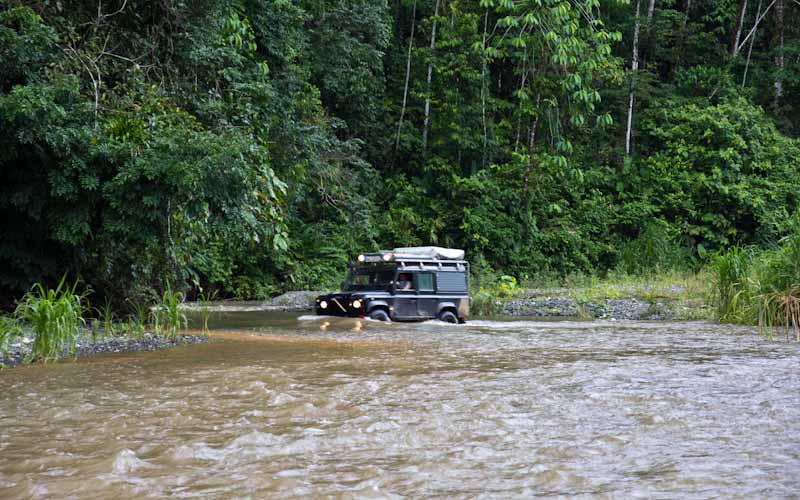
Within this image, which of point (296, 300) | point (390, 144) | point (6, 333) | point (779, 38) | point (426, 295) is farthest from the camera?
point (779, 38)

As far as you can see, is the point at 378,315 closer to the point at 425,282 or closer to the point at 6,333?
the point at 425,282

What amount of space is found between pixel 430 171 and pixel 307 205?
5493 mm

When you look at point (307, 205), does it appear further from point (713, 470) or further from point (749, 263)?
point (713, 470)

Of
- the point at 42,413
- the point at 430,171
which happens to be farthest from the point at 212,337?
the point at 430,171

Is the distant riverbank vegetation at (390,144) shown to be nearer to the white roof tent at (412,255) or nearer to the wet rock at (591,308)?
the wet rock at (591,308)

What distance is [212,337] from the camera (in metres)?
12.7

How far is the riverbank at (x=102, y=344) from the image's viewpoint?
9.17m

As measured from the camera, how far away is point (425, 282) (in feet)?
56.8

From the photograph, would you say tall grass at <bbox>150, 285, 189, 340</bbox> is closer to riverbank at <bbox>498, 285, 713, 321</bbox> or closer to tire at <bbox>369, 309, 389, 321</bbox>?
tire at <bbox>369, 309, 389, 321</bbox>

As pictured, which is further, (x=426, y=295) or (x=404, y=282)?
(x=426, y=295)

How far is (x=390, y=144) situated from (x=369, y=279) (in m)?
15.8

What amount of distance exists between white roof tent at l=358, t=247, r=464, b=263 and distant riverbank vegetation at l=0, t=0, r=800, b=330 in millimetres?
2163

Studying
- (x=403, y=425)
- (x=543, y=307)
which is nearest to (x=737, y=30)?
(x=543, y=307)

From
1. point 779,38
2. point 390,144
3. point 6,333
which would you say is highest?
point 779,38
